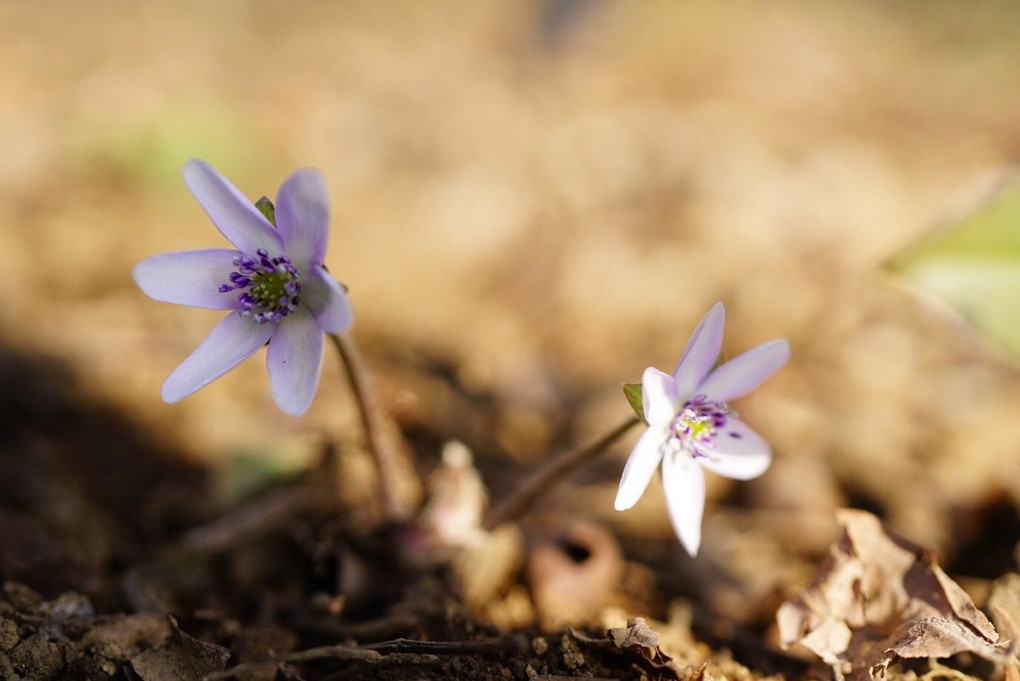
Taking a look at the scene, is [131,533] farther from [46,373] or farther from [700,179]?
[700,179]

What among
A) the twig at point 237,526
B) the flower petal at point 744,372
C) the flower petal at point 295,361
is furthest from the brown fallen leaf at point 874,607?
the twig at point 237,526

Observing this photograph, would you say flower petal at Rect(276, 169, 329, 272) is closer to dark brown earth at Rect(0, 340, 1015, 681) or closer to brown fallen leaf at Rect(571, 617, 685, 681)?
dark brown earth at Rect(0, 340, 1015, 681)

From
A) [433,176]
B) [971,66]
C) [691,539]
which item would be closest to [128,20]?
[433,176]

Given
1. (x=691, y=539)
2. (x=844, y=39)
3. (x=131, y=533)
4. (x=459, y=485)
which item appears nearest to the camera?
(x=691, y=539)

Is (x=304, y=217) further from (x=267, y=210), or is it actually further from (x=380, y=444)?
(x=380, y=444)

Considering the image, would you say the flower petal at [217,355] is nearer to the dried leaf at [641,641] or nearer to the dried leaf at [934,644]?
the dried leaf at [641,641]

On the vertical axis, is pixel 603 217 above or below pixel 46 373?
below

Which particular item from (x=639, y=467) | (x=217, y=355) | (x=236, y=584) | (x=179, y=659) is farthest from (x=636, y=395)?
(x=236, y=584)
